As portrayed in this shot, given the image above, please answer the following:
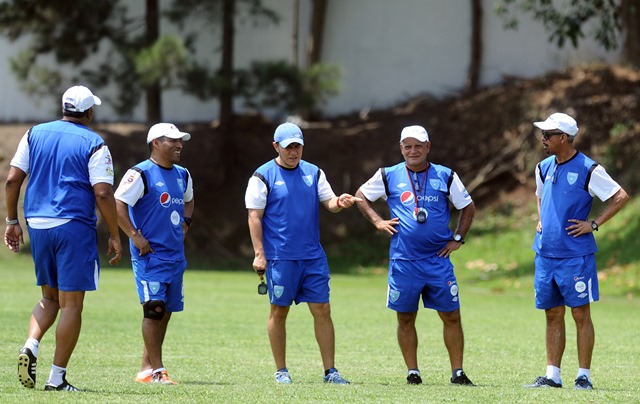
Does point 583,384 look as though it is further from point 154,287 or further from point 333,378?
point 154,287

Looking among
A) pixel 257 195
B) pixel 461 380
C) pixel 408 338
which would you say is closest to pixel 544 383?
pixel 461 380

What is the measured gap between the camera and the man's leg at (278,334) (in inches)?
416

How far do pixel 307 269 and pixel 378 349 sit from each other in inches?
135

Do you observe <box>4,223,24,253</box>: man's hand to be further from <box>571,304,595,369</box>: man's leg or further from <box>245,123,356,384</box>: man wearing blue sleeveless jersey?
<box>571,304,595,369</box>: man's leg

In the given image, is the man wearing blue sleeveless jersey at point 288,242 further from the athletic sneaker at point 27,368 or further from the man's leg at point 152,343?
the athletic sneaker at point 27,368

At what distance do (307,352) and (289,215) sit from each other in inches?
127

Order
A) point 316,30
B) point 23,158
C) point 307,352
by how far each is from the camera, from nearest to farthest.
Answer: point 23,158, point 307,352, point 316,30

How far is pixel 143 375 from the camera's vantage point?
1023 centimetres

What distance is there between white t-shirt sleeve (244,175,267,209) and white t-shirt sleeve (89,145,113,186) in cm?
151

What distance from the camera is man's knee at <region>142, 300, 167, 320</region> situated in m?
10.3

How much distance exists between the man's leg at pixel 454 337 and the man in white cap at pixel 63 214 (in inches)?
119

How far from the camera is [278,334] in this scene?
1063 cm

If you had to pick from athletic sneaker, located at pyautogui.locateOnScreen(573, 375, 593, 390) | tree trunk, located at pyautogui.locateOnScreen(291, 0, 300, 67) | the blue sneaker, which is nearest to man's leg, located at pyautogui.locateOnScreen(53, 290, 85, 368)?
the blue sneaker

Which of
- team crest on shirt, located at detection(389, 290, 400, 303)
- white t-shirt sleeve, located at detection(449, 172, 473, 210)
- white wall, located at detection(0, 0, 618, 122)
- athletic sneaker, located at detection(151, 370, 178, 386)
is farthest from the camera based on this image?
white wall, located at detection(0, 0, 618, 122)
